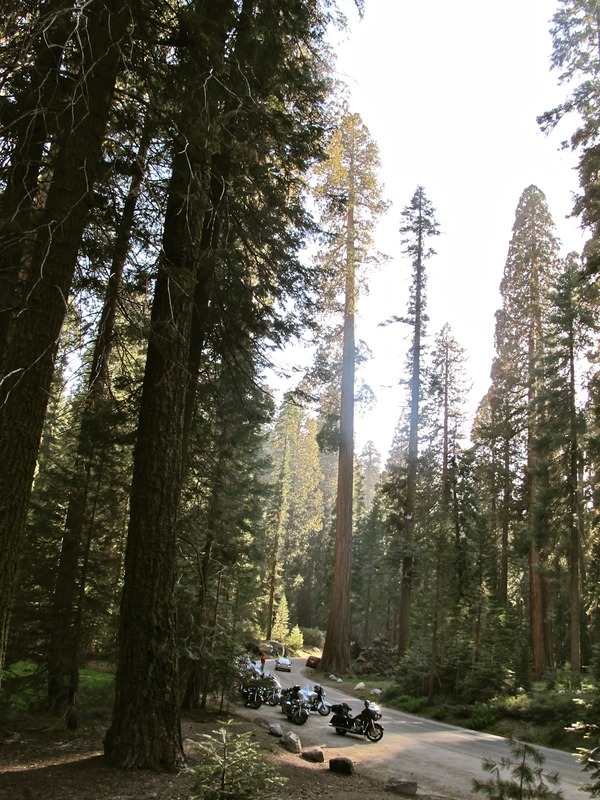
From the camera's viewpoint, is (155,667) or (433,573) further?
(433,573)

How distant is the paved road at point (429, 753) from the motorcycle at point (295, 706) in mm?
220

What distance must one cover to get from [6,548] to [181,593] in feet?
22.6

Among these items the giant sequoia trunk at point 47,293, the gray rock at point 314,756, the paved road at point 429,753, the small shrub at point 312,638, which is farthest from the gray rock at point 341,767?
the small shrub at point 312,638

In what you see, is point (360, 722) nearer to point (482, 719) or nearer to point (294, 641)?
point (482, 719)

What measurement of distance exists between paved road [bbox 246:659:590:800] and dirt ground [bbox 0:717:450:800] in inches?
29.3

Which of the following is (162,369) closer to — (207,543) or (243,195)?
(243,195)

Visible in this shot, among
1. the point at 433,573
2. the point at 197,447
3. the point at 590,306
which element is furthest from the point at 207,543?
the point at 590,306

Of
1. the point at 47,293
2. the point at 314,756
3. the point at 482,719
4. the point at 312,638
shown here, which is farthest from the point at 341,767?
the point at 312,638

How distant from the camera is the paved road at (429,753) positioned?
812 cm

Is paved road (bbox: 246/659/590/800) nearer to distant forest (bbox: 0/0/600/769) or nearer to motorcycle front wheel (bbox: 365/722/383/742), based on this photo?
motorcycle front wheel (bbox: 365/722/383/742)

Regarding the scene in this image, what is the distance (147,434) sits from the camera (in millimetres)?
5809

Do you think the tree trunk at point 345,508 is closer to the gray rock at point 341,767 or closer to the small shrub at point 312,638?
the gray rock at point 341,767

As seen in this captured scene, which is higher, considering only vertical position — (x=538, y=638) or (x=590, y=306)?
(x=590, y=306)

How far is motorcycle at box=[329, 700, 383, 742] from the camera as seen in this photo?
38.3 ft
